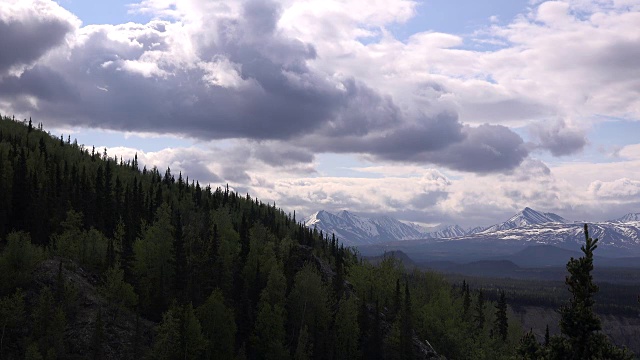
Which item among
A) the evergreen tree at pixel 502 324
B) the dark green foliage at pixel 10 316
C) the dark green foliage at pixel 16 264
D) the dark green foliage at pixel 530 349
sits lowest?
the evergreen tree at pixel 502 324

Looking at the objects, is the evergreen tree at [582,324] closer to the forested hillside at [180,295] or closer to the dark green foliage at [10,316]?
the forested hillside at [180,295]

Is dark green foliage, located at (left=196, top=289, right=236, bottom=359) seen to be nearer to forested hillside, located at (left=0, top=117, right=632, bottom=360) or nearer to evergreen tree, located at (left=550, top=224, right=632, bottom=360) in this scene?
forested hillside, located at (left=0, top=117, right=632, bottom=360)

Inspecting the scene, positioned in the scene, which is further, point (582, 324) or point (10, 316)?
point (10, 316)

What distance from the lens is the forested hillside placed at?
278 ft

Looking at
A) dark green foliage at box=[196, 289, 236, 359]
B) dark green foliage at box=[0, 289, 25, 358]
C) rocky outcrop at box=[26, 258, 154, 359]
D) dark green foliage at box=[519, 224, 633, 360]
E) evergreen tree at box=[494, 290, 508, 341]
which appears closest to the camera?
dark green foliage at box=[519, 224, 633, 360]

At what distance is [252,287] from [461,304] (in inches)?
2487

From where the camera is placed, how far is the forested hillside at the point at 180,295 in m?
84.8

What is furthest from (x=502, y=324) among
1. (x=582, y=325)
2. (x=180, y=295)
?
(x=582, y=325)

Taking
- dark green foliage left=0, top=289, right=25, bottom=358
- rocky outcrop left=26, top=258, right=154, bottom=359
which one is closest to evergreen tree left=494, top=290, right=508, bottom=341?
rocky outcrop left=26, top=258, right=154, bottom=359

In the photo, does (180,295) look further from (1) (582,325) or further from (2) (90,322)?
(1) (582,325)

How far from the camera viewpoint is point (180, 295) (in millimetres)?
109062

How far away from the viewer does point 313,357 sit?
10869 centimetres

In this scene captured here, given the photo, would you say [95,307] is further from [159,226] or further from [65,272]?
[159,226]

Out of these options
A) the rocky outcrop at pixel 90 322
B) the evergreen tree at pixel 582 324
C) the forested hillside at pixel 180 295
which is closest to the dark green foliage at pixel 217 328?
the forested hillside at pixel 180 295
